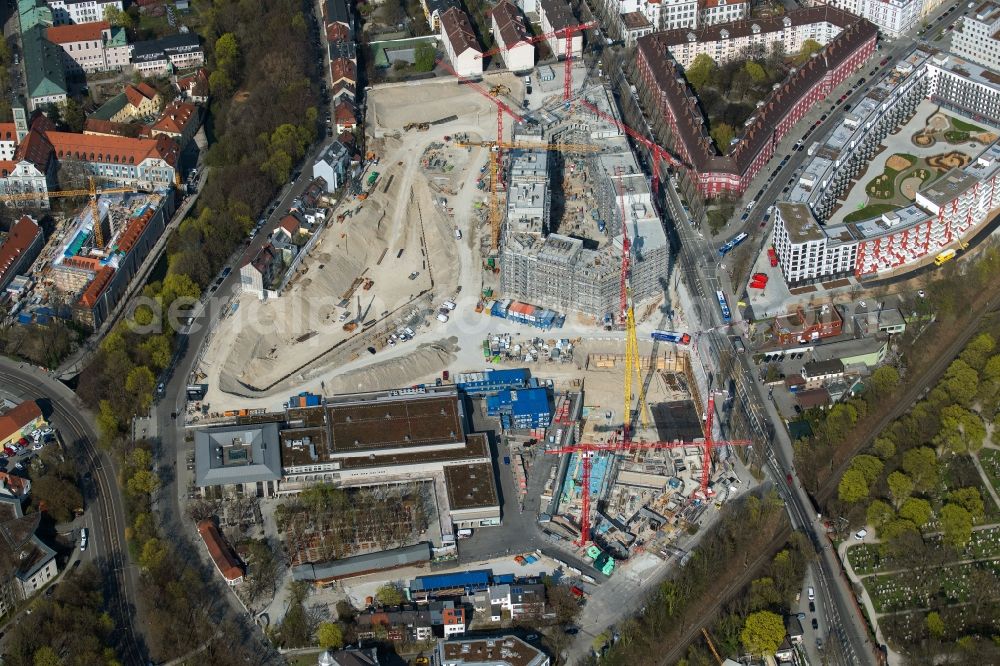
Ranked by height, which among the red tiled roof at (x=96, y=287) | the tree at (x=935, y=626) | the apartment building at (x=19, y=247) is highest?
the apartment building at (x=19, y=247)

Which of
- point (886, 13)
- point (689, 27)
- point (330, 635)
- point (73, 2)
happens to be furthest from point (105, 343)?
point (886, 13)

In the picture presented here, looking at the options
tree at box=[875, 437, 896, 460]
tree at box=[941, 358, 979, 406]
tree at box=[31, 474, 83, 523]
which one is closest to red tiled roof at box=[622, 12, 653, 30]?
tree at box=[941, 358, 979, 406]

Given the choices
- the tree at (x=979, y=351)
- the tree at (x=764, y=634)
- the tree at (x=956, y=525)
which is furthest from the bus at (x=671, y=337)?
the tree at (x=764, y=634)

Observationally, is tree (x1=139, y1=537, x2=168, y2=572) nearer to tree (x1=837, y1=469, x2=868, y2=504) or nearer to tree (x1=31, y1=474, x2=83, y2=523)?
tree (x1=31, y1=474, x2=83, y2=523)

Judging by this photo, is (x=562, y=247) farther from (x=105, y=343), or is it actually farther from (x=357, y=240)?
(x=105, y=343)

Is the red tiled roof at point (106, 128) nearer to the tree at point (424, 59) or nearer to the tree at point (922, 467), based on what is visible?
the tree at point (424, 59)

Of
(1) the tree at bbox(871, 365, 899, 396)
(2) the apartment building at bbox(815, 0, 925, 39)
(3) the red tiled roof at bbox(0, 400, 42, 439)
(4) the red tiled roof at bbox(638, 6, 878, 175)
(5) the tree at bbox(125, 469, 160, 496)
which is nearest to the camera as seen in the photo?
(5) the tree at bbox(125, 469, 160, 496)
